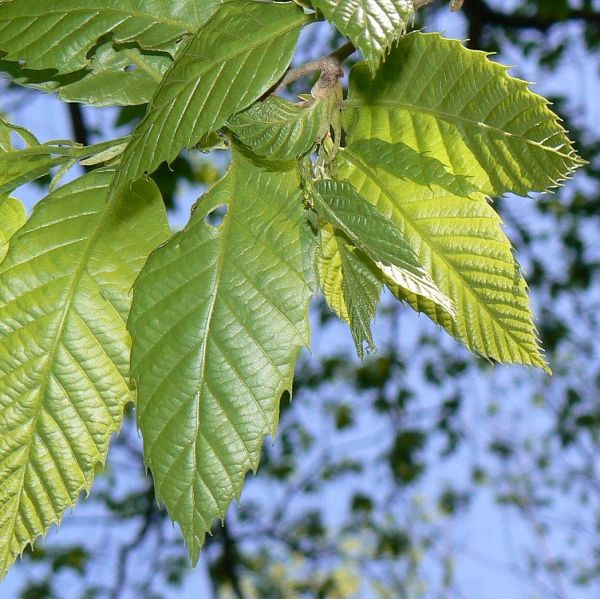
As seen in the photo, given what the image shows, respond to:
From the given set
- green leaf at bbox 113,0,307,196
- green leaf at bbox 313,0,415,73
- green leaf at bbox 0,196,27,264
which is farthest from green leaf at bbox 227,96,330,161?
green leaf at bbox 0,196,27,264

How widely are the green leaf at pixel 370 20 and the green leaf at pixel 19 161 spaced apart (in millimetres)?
369

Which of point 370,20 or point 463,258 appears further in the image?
point 463,258

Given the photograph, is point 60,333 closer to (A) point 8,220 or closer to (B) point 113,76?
(A) point 8,220

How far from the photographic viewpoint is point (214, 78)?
2.39 feet

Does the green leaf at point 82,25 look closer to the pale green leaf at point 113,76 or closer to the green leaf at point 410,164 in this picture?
the pale green leaf at point 113,76

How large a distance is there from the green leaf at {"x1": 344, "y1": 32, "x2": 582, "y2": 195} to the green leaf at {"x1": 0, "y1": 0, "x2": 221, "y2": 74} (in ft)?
0.60

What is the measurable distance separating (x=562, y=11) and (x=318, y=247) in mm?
3646

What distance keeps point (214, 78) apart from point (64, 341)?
36 centimetres

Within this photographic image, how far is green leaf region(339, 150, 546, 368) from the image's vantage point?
2.81 feet

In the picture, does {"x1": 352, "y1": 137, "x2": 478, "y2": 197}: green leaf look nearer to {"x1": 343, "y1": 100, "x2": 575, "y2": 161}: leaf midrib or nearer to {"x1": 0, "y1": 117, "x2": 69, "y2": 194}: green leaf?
{"x1": 343, "y1": 100, "x2": 575, "y2": 161}: leaf midrib

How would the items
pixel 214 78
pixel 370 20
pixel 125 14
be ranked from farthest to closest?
1. pixel 125 14
2. pixel 214 78
3. pixel 370 20

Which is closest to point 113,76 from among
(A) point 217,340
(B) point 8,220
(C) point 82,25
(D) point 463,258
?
(C) point 82,25

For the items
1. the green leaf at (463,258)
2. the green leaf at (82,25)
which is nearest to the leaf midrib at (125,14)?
the green leaf at (82,25)

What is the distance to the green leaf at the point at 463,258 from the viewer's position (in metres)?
0.86
